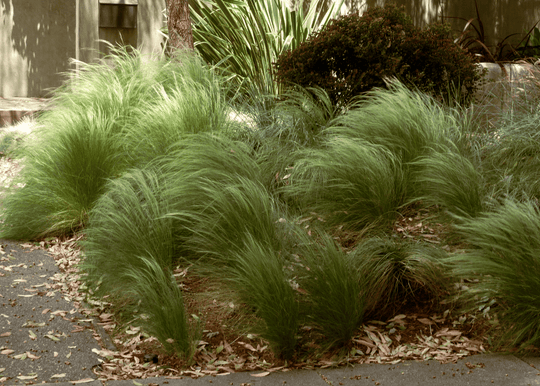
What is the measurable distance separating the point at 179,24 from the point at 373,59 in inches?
105

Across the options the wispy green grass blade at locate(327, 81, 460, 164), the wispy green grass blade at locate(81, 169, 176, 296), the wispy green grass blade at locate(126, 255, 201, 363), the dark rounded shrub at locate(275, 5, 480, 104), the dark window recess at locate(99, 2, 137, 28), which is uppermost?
the dark window recess at locate(99, 2, 137, 28)

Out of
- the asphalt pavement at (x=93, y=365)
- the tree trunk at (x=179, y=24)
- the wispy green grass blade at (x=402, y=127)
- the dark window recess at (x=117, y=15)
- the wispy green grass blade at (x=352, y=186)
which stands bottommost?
the asphalt pavement at (x=93, y=365)

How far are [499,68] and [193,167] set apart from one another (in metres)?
5.74

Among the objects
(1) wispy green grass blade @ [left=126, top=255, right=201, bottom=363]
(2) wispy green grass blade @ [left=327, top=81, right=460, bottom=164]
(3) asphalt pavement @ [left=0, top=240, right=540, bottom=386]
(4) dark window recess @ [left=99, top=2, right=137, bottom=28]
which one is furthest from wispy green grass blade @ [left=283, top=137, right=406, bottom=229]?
(4) dark window recess @ [left=99, top=2, right=137, bottom=28]

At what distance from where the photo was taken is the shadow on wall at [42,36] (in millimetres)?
14164

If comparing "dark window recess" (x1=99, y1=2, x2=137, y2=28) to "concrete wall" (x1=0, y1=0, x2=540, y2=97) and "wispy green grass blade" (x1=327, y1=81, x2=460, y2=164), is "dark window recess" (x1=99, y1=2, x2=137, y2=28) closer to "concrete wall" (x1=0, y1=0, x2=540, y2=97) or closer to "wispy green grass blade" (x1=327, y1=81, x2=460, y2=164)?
"concrete wall" (x1=0, y1=0, x2=540, y2=97)

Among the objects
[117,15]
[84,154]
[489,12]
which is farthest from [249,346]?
[489,12]

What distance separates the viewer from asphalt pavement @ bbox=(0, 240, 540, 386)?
354cm

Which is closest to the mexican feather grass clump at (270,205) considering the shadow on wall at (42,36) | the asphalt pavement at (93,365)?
the asphalt pavement at (93,365)

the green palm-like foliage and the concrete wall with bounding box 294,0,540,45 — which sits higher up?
the concrete wall with bounding box 294,0,540,45

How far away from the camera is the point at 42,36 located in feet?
46.6

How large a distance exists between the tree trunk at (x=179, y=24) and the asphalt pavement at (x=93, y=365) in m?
4.77

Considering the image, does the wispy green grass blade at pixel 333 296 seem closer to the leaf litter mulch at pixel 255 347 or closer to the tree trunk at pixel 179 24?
the leaf litter mulch at pixel 255 347

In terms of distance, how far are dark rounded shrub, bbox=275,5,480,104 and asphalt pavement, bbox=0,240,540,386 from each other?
3.87 m
